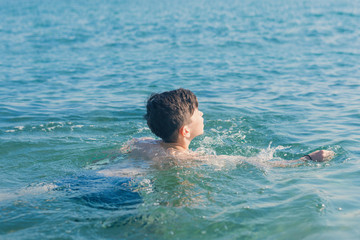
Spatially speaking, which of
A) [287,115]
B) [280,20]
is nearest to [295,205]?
[287,115]

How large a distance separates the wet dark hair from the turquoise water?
486mm

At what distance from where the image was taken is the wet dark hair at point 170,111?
5227mm

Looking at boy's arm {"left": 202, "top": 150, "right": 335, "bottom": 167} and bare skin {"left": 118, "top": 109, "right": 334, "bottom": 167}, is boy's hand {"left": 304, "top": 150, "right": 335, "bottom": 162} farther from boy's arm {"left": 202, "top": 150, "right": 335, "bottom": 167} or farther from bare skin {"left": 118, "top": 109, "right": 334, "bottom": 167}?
bare skin {"left": 118, "top": 109, "right": 334, "bottom": 167}

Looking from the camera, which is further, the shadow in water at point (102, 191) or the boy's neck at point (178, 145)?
the boy's neck at point (178, 145)

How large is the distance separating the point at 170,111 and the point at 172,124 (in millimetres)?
164

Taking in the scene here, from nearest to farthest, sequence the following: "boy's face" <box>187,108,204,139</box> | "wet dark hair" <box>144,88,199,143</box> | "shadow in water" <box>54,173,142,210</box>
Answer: "shadow in water" <box>54,173,142,210</box> → "wet dark hair" <box>144,88,199,143</box> → "boy's face" <box>187,108,204,139</box>

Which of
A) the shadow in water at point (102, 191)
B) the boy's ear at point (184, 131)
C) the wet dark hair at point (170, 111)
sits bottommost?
the shadow in water at point (102, 191)

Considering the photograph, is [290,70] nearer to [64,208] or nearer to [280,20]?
[64,208]

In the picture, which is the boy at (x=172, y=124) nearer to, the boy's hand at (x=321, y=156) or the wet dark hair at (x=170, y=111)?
the wet dark hair at (x=170, y=111)

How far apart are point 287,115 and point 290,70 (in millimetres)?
4950

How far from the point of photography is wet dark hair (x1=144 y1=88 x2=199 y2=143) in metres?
5.23

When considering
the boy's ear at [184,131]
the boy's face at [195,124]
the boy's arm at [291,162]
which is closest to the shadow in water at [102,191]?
the boy's ear at [184,131]

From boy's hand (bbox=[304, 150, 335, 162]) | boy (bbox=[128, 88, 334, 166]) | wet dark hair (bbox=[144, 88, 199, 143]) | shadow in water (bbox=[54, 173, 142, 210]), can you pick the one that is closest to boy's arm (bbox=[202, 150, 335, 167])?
boy's hand (bbox=[304, 150, 335, 162])

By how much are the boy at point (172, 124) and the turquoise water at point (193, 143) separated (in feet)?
0.63
